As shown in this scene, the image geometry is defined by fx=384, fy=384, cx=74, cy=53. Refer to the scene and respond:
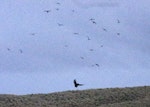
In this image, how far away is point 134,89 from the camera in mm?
2186

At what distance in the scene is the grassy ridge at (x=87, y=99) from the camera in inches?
76.2

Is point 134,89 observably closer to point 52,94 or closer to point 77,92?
point 77,92

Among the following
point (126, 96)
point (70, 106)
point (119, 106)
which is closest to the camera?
point (119, 106)

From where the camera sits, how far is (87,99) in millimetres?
2012

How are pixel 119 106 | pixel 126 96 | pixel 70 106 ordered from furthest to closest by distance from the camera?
pixel 126 96 < pixel 70 106 < pixel 119 106

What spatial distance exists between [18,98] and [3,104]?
0.33ft

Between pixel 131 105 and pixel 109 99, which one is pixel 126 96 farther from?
pixel 131 105

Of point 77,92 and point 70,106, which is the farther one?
point 77,92

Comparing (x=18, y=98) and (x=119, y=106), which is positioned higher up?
(x=18, y=98)

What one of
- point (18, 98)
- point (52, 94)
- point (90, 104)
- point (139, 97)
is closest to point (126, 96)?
point (139, 97)

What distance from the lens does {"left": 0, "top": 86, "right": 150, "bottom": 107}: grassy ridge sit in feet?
6.35

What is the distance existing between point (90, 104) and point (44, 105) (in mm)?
233

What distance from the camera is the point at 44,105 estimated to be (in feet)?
6.37

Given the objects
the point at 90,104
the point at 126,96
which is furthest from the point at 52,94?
the point at 126,96
